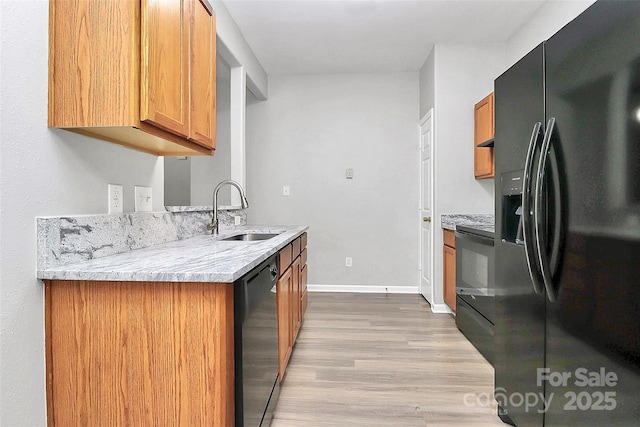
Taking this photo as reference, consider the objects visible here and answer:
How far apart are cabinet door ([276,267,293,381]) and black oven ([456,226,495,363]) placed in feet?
4.23

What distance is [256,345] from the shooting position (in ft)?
4.51

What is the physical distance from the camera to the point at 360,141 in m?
4.36

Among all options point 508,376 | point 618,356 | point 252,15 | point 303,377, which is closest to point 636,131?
point 618,356

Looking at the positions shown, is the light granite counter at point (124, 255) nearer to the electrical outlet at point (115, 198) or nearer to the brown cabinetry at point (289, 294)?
the electrical outlet at point (115, 198)

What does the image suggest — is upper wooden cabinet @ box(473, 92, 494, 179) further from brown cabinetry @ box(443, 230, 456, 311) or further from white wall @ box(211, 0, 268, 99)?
white wall @ box(211, 0, 268, 99)

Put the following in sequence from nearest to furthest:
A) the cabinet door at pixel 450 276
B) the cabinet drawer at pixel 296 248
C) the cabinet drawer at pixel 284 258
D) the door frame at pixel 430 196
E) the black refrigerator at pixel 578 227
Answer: the black refrigerator at pixel 578 227
the cabinet drawer at pixel 284 258
the cabinet drawer at pixel 296 248
the cabinet door at pixel 450 276
the door frame at pixel 430 196

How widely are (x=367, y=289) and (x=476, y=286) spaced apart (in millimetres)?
1855

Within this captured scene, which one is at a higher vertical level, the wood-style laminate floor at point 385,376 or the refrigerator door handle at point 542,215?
the refrigerator door handle at point 542,215

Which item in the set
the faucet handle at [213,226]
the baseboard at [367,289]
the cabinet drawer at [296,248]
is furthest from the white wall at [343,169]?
the faucet handle at [213,226]

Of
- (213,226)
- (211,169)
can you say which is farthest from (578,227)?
(211,169)

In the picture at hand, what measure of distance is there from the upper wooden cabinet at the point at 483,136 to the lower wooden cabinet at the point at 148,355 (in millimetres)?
2772

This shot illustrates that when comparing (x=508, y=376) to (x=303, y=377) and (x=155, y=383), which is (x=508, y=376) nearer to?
(x=303, y=377)

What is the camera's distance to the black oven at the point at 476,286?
7.77 ft

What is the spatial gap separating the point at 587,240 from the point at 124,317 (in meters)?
1.41
